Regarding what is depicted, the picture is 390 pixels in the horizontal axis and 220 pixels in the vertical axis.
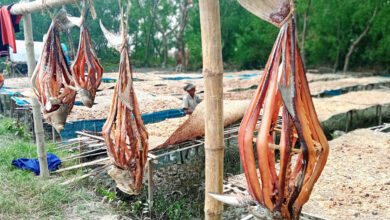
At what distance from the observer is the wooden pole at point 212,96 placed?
142cm

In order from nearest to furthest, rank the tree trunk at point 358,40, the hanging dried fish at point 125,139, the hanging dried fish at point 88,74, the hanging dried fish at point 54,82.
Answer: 1. the hanging dried fish at point 125,139
2. the hanging dried fish at point 88,74
3. the hanging dried fish at point 54,82
4. the tree trunk at point 358,40

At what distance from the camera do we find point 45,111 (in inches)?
103

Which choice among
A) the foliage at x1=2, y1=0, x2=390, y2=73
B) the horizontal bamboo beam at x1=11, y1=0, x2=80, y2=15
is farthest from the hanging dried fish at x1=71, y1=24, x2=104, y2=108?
the foliage at x1=2, y1=0, x2=390, y2=73

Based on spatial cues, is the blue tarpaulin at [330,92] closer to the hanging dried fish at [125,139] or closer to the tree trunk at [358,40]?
the tree trunk at [358,40]

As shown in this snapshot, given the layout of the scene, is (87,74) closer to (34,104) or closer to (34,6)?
(34,6)

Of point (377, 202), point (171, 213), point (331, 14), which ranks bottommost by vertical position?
point (171, 213)

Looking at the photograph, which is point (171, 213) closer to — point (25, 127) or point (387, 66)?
point (25, 127)

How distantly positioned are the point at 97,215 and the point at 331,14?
2006 cm

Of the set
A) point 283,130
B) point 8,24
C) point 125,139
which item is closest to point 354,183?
point 125,139

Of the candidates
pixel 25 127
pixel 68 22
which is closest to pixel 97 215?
pixel 68 22

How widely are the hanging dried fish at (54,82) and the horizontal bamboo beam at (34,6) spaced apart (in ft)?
0.59

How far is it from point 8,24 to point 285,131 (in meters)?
3.70

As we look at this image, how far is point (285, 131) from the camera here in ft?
3.70

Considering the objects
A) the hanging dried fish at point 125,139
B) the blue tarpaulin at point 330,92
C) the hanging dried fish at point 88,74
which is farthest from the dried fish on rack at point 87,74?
the blue tarpaulin at point 330,92
